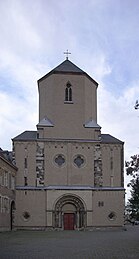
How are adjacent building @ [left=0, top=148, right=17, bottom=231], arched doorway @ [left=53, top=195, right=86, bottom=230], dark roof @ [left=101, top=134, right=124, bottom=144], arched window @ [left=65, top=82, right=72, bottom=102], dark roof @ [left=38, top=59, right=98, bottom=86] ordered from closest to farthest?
1. adjacent building @ [left=0, top=148, right=17, bottom=231]
2. arched doorway @ [left=53, top=195, right=86, bottom=230]
3. dark roof @ [left=101, top=134, right=124, bottom=144]
4. arched window @ [left=65, top=82, right=72, bottom=102]
5. dark roof @ [left=38, top=59, right=98, bottom=86]

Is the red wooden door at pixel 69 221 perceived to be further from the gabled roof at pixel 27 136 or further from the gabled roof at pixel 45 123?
the gabled roof at pixel 45 123

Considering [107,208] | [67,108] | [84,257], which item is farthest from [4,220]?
[84,257]

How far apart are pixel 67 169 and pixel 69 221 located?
5686mm

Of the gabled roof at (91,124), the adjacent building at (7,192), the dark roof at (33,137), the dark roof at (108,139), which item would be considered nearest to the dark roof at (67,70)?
the gabled roof at (91,124)

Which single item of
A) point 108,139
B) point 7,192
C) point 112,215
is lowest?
point 112,215

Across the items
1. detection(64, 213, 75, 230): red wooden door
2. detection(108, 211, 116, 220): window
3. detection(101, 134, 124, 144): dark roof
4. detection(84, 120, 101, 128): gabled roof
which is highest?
detection(84, 120, 101, 128): gabled roof

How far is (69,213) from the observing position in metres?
49.9

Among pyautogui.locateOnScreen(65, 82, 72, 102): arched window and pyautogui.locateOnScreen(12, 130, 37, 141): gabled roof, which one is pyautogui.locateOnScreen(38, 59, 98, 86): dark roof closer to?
pyautogui.locateOnScreen(65, 82, 72, 102): arched window

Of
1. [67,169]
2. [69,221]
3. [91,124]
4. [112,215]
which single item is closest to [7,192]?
[67,169]

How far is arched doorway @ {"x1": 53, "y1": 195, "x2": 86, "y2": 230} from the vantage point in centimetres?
4859

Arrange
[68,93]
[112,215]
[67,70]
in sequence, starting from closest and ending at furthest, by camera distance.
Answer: [112,215]
[68,93]
[67,70]

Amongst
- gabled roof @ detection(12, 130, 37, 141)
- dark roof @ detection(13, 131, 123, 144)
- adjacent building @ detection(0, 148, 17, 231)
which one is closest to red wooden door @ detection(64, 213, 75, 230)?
adjacent building @ detection(0, 148, 17, 231)

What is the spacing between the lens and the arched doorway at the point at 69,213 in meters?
48.6

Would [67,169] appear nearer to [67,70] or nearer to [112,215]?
[112,215]
